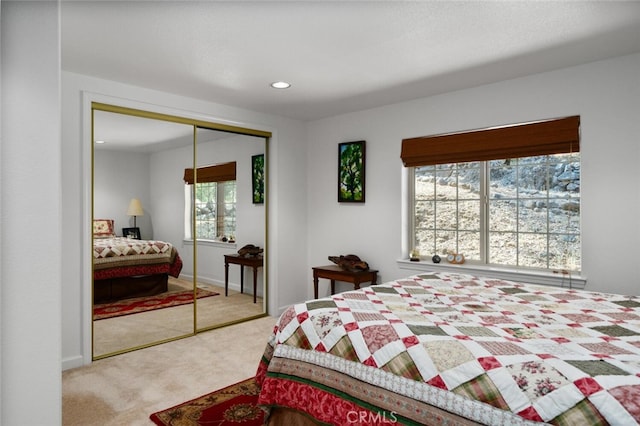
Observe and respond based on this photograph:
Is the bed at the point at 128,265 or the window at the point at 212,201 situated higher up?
the window at the point at 212,201

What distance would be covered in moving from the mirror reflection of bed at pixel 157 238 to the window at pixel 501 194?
80.9 inches

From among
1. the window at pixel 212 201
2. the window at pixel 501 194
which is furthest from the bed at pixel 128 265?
the window at pixel 501 194

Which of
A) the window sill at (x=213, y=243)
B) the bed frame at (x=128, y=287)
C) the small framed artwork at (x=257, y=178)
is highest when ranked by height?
the small framed artwork at (x=257, y=178)

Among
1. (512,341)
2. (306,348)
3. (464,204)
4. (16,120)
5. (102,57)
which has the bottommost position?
(306,348)

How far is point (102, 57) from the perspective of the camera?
3.07 meters

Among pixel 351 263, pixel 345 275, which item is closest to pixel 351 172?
pixel 351 263

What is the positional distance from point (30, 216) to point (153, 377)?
1.94m

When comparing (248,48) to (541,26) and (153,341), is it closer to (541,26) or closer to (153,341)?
(541,26)

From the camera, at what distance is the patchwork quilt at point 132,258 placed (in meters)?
3.74

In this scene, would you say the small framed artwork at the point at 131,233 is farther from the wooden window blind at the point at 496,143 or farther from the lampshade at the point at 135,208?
the wooden window blind at the point at 496,143

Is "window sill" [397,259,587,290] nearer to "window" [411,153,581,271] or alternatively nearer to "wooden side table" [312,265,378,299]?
"window" [411,153,581,271]

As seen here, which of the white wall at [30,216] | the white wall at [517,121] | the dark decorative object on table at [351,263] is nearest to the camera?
the white wall at [30,216]

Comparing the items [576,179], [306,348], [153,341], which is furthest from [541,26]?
[153,341]

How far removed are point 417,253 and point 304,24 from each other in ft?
8.94
